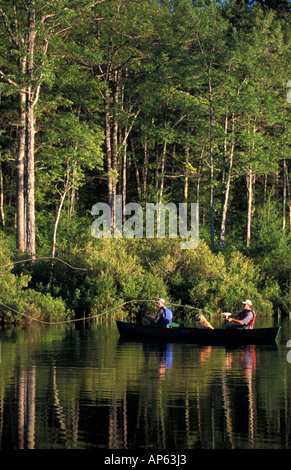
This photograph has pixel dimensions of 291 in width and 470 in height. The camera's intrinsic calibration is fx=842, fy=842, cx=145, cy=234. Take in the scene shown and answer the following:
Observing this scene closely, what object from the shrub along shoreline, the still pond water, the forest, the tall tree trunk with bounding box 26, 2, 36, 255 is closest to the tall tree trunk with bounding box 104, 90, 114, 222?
the forest

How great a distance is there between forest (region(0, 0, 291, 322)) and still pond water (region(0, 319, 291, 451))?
8.85 meters

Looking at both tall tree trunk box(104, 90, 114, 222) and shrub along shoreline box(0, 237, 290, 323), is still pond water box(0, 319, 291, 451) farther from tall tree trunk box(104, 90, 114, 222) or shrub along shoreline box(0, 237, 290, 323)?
tall tree trunk box(104, 90, 114, 222)

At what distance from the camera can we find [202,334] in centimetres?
2872

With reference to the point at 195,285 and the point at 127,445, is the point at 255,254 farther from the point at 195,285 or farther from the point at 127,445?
the point at 127,445

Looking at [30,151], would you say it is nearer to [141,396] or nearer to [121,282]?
[121,282]

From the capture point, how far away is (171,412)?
616 inches

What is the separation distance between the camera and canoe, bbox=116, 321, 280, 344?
2829 centimetres

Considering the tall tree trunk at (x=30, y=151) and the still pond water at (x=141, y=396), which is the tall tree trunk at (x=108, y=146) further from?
the still pond water at (x=141, y=396)

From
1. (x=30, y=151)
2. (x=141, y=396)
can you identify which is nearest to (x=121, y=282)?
(x=30, y=151)

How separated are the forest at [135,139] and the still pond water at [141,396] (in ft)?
29.0

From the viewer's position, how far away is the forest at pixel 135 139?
3775 centimetres

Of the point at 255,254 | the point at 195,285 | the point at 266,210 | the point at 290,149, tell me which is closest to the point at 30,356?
the point at 195,285

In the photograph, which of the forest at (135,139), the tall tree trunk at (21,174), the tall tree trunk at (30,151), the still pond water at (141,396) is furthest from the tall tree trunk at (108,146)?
the still pond water at (141,396)

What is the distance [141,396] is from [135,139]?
40.8m
